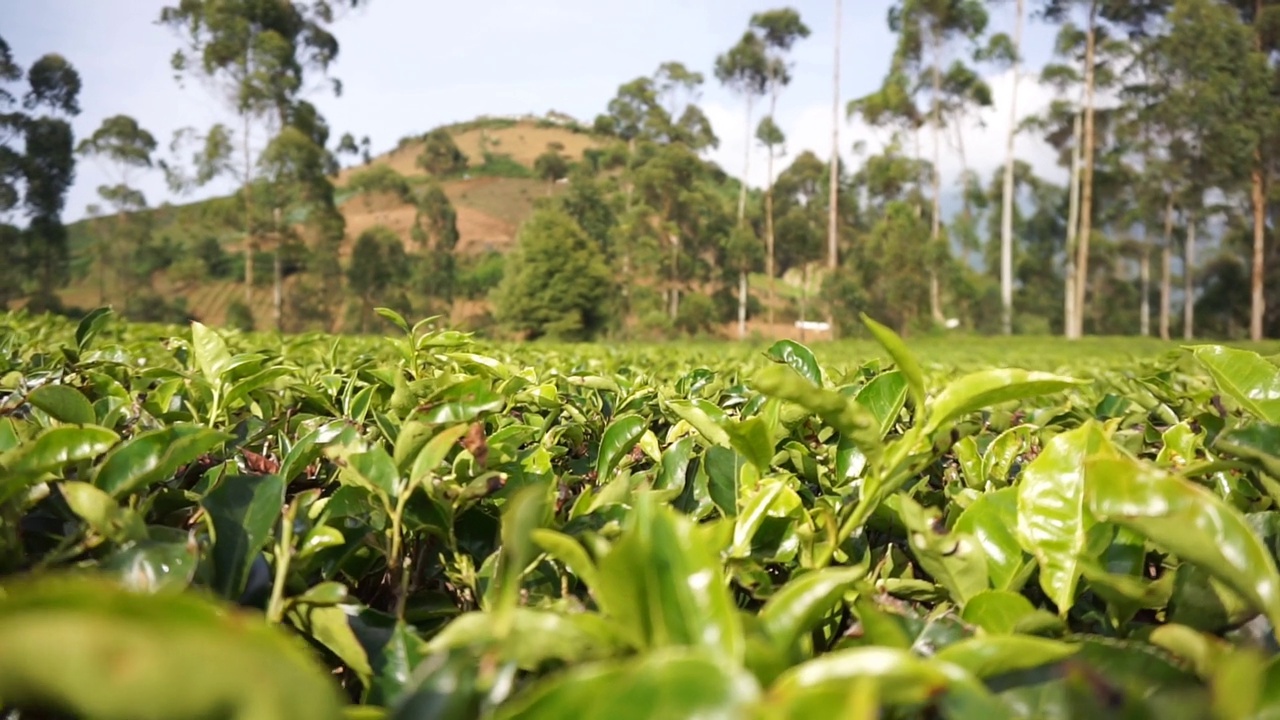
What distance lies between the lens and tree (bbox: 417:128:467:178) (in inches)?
2082

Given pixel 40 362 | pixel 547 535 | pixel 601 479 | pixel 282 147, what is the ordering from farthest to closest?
pixel 282 147, pixel 40 362, pixel 601 479, pixel 547 535

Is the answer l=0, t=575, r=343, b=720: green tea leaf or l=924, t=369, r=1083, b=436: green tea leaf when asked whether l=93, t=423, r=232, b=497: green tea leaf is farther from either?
l=924, t=369, r=1083, b=436: green tea leaf

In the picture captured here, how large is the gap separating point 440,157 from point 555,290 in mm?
32067

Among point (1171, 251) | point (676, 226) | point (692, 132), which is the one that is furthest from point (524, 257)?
point (1171, 251)

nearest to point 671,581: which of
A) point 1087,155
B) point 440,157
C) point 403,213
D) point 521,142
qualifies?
point 1087,155

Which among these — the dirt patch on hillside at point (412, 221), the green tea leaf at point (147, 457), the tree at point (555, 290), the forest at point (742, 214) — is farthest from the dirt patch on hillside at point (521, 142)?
the green tea leaf at point (147, 457)

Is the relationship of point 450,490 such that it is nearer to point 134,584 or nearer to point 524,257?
point 134,584

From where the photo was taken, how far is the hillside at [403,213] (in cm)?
3166

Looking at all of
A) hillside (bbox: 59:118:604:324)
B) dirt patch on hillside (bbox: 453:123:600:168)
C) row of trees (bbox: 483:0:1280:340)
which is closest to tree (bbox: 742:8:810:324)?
row of trees (bbox: 483:0:1280:340)

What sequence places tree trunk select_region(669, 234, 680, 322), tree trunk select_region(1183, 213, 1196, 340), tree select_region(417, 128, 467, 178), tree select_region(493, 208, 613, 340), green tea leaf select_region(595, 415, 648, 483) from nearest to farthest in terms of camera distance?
green tea leaf select_region(595, 415, 648, 483)
tree select_region(493, 208, 613, 340)
tree trunk select_region(1183, 213, 1196, 340)
tree trunk select_region(669, 234, 680, 322)
tree select_region(417, 128, 467, 178)

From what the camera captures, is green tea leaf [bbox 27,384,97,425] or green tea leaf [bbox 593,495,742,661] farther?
green tea leaf [bbox 27,384,97,425]

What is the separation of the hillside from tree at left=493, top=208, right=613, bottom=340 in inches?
346

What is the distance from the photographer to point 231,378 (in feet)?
3.07

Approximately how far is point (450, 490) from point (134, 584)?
21cm
